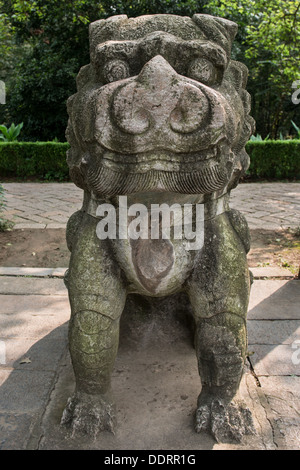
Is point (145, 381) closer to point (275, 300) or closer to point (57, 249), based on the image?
point (275, 300)

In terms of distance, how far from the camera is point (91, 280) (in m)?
1.71

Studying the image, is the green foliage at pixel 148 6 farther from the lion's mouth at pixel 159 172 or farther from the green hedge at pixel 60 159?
the lion's mouth at pixel 159 172

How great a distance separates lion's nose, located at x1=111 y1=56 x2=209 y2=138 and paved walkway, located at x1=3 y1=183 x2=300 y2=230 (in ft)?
13.6

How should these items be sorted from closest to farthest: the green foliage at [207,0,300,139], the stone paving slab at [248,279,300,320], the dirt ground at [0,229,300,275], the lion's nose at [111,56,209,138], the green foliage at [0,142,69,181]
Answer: the lion's nose at [111,56,209,138]
the stone paving slab at [248,279,300,320]
the dirt ground at [0,229,300,275]
the green foliage at [207,0,300,139]
the green foliage at [0,142,69,181]

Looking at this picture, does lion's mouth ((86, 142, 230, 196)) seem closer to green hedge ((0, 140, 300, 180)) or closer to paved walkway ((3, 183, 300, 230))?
paved walkway ((3, 183, 300, 230))

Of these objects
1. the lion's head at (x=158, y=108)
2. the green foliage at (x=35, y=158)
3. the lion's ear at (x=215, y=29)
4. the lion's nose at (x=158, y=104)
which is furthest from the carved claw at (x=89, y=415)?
the green foliage at (x=35, y=158)

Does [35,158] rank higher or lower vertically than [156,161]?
lower

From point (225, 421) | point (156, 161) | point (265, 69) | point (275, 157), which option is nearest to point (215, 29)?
point (156, 161)

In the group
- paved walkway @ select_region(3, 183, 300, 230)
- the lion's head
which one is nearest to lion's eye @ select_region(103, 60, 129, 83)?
the lion's head

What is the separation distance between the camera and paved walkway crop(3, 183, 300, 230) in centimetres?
566

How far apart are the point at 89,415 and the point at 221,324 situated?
626 millimetres

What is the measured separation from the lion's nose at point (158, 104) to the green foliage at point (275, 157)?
8.56 metres

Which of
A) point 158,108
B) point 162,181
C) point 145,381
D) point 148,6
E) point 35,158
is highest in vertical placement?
point 148,6

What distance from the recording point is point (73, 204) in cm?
682
